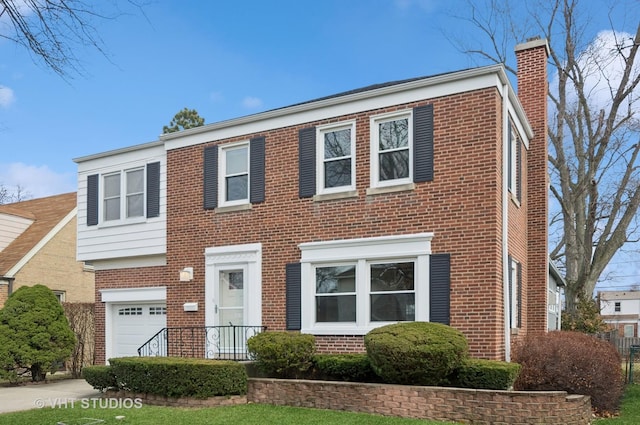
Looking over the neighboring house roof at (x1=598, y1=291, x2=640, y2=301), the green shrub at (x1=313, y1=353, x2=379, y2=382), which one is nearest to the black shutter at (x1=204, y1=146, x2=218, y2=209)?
the green shrub at (x1=313, y1=353, x2=379, y2=382)

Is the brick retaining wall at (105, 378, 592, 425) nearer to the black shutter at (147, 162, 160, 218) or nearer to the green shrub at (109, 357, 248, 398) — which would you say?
the green shrub at (109, 357, 248, 398)

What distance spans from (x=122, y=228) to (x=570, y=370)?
437 inches

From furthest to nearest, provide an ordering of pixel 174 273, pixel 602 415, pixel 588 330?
pixel 588 330
pixel 174 273
pixel 602 415

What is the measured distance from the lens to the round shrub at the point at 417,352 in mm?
10047

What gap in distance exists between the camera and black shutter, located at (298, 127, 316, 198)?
13258 mm

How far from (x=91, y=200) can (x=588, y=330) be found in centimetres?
1632

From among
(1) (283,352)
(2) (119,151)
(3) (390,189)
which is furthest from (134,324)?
(3) (390,189)

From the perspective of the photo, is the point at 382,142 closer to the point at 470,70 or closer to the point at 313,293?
the point at 470,70

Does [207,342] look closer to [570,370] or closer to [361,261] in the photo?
[361,261]

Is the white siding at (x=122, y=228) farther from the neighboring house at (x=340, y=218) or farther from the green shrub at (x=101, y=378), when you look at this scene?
the green shrub at (x=101, y=378)

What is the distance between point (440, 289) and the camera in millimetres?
11562

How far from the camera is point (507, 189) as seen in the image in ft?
39.9

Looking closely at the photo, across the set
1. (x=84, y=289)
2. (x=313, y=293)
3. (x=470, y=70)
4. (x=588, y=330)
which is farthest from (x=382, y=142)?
(x=84, y=289)

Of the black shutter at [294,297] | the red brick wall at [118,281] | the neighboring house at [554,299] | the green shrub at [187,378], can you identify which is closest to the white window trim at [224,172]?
the black shutter at [294,297]
